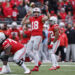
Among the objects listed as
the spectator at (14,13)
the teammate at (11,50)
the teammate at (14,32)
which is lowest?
the teammate at (11,50)

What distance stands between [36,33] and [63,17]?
326 inches

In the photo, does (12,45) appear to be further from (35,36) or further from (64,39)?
(64,39)

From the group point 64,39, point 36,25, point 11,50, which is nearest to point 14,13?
point 64,39

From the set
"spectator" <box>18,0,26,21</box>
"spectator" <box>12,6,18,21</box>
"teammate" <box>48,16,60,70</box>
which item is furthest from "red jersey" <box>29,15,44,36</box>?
"spectator" <box>18,0,26,21</box>

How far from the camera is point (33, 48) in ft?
35.1

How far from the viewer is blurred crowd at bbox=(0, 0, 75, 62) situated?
1501cm

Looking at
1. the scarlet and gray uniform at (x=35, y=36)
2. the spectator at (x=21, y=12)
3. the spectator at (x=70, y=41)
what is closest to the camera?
the scarlet and gray uniform at (x=35, y=36)

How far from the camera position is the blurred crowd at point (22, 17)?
591 inches

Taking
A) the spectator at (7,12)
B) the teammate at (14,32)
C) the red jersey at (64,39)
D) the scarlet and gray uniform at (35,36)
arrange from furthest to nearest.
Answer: the spectator at (7,12) < the red jersey at (64,39) < the teammate at (14,32) < the scarlet and gray uniform at (35,36)

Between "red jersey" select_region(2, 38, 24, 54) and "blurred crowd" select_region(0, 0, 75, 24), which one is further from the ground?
"blurred crowd" select_region(0, 0, 75, 24)

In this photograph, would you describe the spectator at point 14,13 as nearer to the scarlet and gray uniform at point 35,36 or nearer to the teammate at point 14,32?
the teammate at point 14,32

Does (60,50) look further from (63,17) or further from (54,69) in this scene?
(54,69)

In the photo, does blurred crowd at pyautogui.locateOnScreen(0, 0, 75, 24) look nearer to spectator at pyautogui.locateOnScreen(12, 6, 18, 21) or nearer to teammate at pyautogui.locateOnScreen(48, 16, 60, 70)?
spectator at pyautogui.locateOnScreen(12, 6, 18, 21)

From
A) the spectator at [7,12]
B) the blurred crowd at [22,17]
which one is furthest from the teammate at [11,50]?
the spectator at [7,12]
